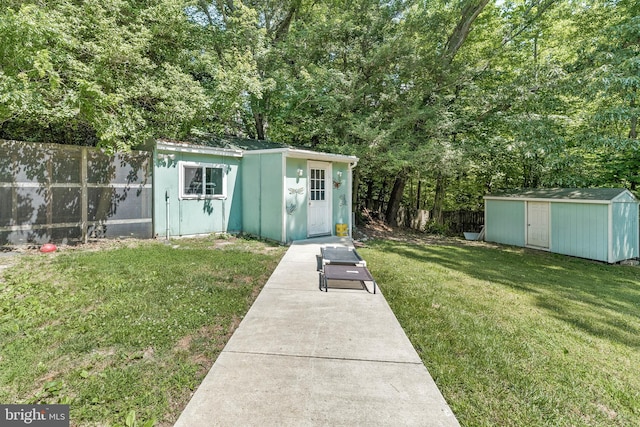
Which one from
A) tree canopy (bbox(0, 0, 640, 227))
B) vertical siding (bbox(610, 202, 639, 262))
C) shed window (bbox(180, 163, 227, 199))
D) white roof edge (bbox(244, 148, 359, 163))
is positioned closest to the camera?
tree canopy (bbox(0, 0, 640, 227))

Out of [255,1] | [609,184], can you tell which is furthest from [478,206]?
[255,1]

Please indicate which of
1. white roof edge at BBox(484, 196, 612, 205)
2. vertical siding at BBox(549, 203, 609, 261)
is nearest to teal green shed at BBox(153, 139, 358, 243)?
white roof edge at BBox(484, 196, 612, 205)

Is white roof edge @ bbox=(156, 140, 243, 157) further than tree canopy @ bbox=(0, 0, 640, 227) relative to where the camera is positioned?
Yes

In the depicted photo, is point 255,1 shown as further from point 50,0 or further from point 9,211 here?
point 9,211

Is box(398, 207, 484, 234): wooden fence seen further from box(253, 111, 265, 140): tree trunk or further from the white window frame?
the white window frame

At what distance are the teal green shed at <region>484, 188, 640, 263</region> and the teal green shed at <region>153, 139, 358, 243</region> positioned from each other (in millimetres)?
5845

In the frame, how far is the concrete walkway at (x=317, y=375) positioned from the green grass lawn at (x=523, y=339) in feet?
0.97

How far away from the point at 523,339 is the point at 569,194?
813 centimetres

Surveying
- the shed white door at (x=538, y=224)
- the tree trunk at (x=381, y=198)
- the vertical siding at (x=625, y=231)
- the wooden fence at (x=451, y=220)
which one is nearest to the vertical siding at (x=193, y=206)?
the tree trunk at (x=381, y=198)

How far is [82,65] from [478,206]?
16.1 m

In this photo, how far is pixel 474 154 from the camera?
→ 10.6m

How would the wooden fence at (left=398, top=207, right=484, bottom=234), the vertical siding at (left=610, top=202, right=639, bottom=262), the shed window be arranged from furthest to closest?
the wooden fence at (left=398, top=207, right=484, bottom=234), the shed window, the vertical siding at (left=610, top=202, right=639, bottom=262)

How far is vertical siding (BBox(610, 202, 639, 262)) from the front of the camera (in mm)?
8219

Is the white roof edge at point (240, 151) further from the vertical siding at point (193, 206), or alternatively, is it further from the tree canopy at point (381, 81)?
the tree canopy at point (381, 81)
